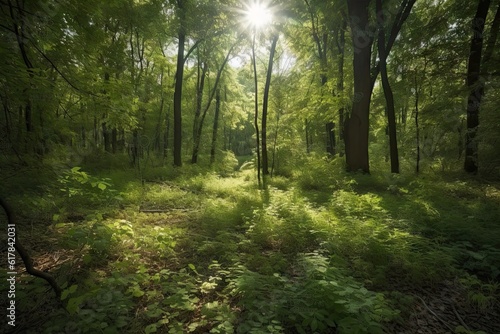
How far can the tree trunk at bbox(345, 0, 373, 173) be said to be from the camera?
33.8 ft

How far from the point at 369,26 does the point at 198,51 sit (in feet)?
37.4

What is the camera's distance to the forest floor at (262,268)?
257 centimetres

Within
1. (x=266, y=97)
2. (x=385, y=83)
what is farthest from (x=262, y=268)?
(x=385, y=83)

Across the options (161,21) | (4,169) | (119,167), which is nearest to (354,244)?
(4,169)

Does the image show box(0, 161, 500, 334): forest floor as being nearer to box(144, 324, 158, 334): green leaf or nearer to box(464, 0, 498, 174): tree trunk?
box(144, 324, 158, 334): green leaf

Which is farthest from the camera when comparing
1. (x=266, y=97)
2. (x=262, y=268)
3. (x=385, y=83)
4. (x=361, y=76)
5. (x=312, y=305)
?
(x=266, y=97)

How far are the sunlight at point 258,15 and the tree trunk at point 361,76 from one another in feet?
11.3

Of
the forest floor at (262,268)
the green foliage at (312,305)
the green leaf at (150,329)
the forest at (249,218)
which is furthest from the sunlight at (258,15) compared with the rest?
the green leaf at (150,329)

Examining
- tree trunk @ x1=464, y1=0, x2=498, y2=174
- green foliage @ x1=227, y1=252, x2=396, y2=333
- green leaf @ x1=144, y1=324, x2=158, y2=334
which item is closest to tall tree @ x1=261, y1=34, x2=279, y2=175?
tree trunk @ x1=464, y1=0, x2=498, y2=174

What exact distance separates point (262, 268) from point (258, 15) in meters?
10.8

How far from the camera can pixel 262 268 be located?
3730mm

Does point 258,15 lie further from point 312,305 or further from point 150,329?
point 150,329

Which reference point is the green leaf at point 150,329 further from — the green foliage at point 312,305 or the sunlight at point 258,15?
the sunlight at point 258,15

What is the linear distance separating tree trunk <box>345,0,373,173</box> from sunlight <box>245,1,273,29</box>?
346 centimetres
